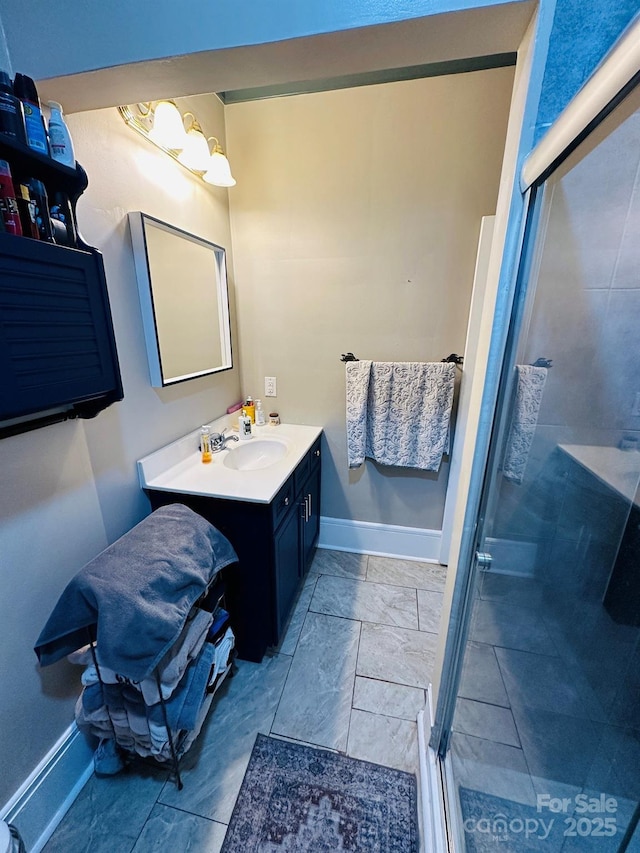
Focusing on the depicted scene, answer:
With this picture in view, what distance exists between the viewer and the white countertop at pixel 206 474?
4.18 feet

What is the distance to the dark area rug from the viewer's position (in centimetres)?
97

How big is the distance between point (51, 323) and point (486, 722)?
1566 mm

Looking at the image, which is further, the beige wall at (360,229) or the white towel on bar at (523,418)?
the beige wall at (360,229)

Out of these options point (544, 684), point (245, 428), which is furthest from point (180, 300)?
point (544, 684)

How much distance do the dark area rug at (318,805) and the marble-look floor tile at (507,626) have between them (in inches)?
24.4

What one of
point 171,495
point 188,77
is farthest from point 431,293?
point 171,495

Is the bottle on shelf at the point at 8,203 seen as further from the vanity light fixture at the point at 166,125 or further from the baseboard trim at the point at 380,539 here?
the baseboard trim at the point at 380,539

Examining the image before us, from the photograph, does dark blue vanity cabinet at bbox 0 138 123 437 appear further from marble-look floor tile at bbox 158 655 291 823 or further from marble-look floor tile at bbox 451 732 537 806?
marble-look floor tile at bbox 451 732 537 806

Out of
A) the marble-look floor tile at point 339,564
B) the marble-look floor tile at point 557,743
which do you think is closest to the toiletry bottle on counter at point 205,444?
the marble-look floor tile at point 339,564

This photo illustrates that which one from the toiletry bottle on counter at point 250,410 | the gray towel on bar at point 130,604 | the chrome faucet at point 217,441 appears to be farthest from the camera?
the toiletry bottle on counter at point 250,410

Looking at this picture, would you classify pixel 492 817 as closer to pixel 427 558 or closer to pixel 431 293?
pixel 427 558

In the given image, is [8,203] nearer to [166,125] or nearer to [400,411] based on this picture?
[166,125]

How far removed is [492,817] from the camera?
814 millimetres

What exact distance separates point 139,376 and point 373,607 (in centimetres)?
165
